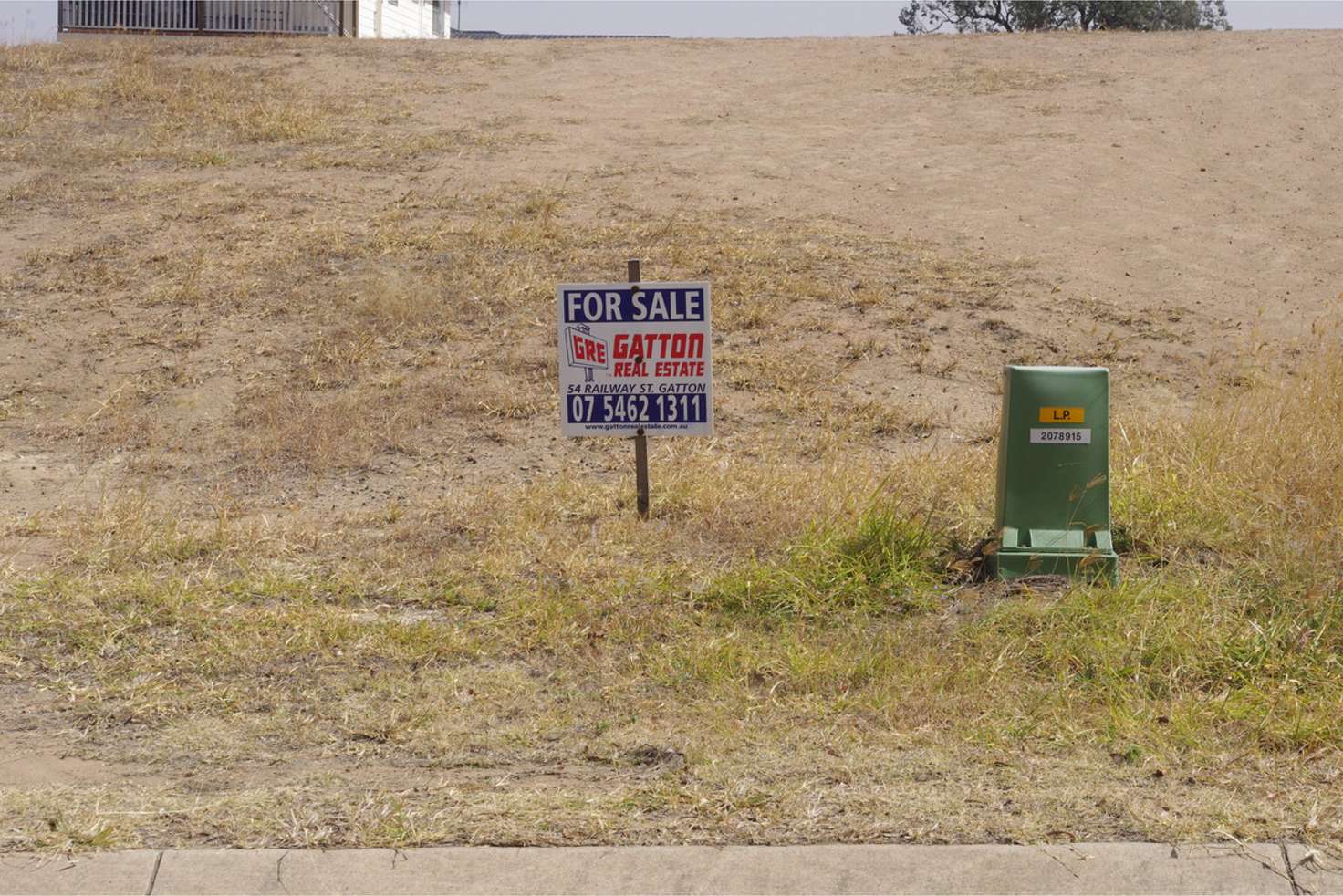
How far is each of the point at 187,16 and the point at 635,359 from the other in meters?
23.7

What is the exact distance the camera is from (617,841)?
401 cm

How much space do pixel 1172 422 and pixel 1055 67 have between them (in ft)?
41.1

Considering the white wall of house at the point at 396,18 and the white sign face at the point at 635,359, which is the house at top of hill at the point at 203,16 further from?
the white sign face at the point at 635,359

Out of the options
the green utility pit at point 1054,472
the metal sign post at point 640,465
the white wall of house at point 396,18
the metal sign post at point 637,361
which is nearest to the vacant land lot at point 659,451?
the metal sign post at point 640,465

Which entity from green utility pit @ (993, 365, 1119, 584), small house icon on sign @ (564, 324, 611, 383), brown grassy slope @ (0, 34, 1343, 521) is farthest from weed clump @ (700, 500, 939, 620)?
brown grassy slope @ (0, 34, 1343, 521)

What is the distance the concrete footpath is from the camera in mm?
3775

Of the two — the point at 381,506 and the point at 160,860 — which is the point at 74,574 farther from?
the point at 160,860

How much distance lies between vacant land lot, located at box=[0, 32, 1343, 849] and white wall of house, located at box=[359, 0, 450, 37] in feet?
32.5

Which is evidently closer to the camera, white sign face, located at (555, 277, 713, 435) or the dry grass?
the dry grass

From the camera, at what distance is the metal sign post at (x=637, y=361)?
7.63 m

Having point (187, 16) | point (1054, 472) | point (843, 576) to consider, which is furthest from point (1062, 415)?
point (187, 16)

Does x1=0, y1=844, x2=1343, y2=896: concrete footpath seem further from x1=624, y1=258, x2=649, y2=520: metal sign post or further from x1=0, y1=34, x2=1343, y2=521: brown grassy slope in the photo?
x1=0, y1=34, x2=1343, y2=521: brown grassy slope

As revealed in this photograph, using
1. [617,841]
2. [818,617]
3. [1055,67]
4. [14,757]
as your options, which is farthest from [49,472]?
[1055,67]

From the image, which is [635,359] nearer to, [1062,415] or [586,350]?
[586,350]
